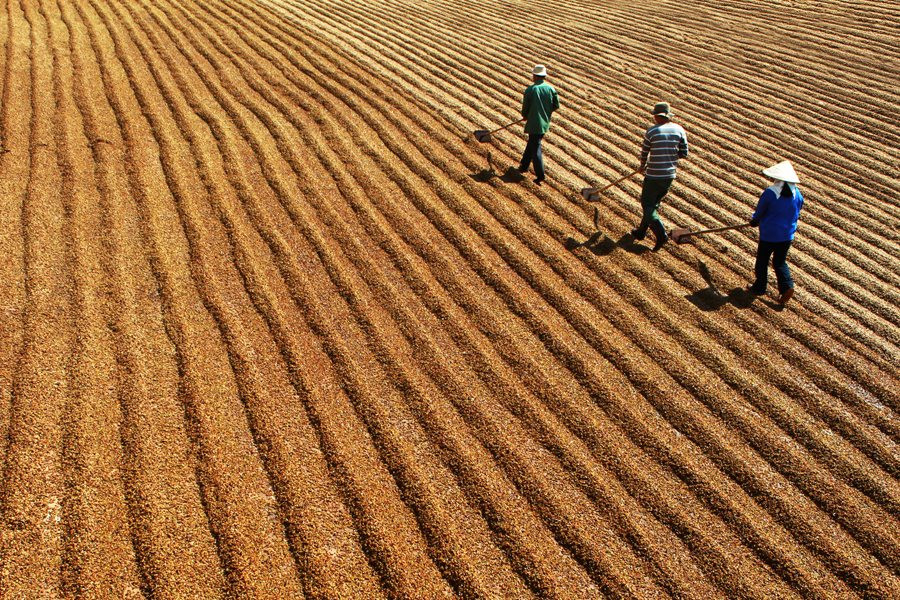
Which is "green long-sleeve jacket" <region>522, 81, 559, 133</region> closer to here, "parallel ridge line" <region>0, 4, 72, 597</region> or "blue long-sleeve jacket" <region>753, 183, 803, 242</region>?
"blue long-sleeve jacket" <region>753, 183, 803, 242</region>

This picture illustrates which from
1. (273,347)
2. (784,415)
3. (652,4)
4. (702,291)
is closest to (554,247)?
(702,291)

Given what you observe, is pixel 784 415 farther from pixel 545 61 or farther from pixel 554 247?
pixel 545 61

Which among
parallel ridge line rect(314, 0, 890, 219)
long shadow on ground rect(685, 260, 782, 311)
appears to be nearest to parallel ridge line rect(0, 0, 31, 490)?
long shadow on ground rect(685, 260, 782, 311)

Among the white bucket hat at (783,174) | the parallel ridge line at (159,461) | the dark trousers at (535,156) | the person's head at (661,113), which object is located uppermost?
the person's head at (661,113)

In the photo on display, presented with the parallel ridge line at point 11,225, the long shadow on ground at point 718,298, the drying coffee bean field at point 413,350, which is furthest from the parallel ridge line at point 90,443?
the long shadow on ground at point 718,298

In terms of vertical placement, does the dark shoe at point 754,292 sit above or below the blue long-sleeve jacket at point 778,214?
below

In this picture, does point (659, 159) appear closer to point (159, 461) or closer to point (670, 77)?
point (159, 461)

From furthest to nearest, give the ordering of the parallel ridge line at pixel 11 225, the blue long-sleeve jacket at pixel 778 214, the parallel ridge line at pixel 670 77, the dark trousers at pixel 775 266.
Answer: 1. the parallel ridge line at pixel 670 77
2. the dark trousers at pixel 775 266
3. the blue long-sleeve jacket at pixel 778 214
4. the parallel ridge line at pixel 11 225

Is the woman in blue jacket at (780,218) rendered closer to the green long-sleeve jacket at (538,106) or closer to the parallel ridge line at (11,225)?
the green long-sleeve jacket at (538,106)
